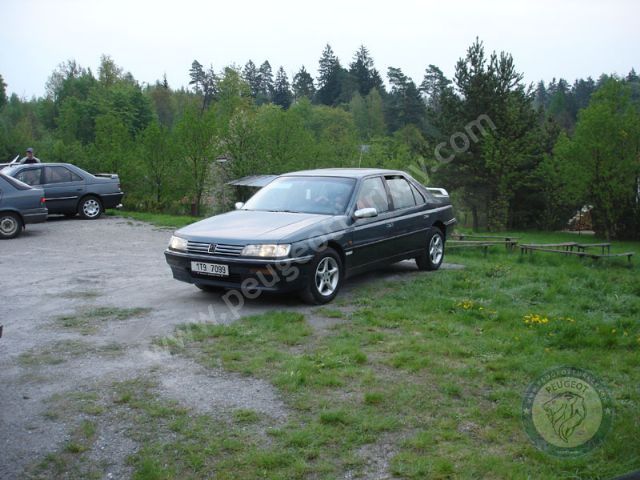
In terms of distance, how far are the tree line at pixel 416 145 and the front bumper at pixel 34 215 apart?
8.67m

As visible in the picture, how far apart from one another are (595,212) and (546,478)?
43.1m

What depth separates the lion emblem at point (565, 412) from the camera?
4.09 m

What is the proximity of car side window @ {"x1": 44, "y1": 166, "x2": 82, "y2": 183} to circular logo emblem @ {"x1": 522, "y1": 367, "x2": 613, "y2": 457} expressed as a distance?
15286 millimetres

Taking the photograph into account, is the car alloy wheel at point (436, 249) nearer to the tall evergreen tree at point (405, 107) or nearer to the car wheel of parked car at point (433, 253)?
the car wheel of parked car at point (433, 253)

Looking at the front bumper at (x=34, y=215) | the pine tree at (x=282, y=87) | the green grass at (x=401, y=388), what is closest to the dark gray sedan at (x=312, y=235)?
the green grass at (x=401, y=388)

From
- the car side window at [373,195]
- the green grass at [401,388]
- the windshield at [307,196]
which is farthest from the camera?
the car side window at [373,195]

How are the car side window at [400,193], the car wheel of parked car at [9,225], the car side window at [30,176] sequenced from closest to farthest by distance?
the car side window at [400,193]
the car wheel of parked car at [9,225]
the car side window at [30,176]

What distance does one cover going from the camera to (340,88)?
107000 millimetres

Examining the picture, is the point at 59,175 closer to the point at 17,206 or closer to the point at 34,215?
the point at 34,215

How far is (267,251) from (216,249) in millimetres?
652

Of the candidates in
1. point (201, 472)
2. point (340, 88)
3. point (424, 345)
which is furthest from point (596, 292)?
point (340, 88)

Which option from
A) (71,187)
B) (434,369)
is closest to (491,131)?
(71,187)

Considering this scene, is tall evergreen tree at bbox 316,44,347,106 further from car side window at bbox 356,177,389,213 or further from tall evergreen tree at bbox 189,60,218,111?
car side window at bbox 356,177,389,213

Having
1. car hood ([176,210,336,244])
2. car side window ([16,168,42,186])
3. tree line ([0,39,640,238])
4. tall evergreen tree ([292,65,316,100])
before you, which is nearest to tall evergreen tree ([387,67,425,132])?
tree line ([0,39,640,238])
